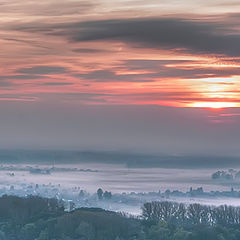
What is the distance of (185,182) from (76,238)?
126504 mm

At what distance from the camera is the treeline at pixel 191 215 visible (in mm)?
82375

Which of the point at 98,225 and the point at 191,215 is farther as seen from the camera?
the point at 191,215

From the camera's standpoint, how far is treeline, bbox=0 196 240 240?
242 feet

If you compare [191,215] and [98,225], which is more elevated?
[191,215]

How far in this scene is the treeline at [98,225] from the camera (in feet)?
242

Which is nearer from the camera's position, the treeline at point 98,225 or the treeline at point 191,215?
the treeline at point 98,225

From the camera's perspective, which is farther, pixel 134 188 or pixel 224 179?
pixel 224 179

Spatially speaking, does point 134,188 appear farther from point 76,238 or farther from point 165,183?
point 76,238

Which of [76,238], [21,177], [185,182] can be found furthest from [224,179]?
[76,238]

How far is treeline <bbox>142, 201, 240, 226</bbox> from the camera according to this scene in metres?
82.4

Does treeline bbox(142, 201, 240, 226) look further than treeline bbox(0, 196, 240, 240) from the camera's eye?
Yes

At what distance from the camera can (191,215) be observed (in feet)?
285

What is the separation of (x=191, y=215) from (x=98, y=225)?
47.8ft

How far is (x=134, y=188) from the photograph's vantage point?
177 metres
